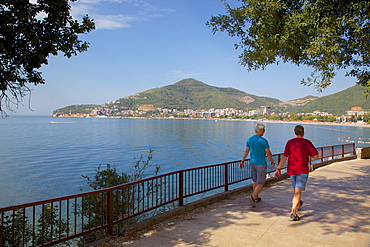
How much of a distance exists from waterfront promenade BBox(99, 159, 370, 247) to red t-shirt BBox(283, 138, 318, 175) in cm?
103

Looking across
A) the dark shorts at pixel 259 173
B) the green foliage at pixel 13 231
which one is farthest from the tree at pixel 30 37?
the dark shorts at pixel 259 173

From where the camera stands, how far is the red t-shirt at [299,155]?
5527 millimetres

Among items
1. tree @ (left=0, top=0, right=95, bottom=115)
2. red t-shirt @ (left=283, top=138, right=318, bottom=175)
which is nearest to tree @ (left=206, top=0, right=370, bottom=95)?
red t-shirt @ (left=283, top=138, right=318, bottom=175)

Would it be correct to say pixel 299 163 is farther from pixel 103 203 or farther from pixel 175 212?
pixel 103 203

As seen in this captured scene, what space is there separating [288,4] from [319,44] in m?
1.98

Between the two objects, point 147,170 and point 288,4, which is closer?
point 288,4

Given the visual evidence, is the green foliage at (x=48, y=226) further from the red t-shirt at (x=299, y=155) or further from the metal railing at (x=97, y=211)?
the red t-shirt at (x=299, y=155)

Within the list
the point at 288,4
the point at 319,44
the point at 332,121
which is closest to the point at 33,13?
the point at 319,44

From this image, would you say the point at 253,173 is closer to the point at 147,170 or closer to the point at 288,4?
the point at 288,4

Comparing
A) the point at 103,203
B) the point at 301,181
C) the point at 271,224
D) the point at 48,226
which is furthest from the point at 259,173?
the point at 48,226

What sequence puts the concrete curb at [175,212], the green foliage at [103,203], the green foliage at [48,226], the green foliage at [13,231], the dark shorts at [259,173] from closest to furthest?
the green foliage at [13,231] < the green foliage at [48,226] < the concrete curb at [175,212] < the green foliage at [103,203] < the dark shorts at [259,173]

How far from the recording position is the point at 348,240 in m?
4.52

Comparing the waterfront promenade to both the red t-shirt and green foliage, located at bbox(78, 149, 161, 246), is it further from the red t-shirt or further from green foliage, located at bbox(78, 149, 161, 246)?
the red t-shirt

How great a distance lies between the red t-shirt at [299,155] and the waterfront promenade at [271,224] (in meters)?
1.03
